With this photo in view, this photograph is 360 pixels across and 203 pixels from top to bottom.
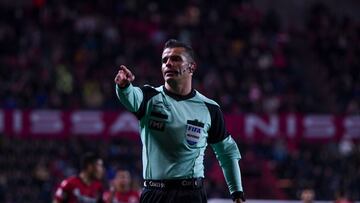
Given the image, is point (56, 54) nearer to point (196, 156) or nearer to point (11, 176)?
point (11, 176)

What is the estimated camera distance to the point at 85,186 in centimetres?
1005

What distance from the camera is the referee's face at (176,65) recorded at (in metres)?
5.58

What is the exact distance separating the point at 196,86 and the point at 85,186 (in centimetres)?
1105

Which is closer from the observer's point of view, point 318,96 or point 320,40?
point 318,96

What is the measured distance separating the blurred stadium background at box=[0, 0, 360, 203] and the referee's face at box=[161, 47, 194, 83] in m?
12.8

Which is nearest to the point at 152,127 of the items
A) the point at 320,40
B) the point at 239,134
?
the point at 239,134

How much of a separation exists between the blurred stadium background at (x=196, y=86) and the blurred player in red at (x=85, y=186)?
8.01 metres

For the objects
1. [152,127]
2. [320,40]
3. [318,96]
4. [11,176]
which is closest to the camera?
[152,127]

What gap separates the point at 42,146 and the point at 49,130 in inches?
17.9

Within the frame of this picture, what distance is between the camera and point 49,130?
1938 centimetres

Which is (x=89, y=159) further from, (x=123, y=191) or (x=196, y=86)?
(x=196, y=86)

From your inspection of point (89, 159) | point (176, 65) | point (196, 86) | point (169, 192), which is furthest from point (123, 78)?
point (196, 86)

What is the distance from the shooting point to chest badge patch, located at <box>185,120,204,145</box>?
221 inches

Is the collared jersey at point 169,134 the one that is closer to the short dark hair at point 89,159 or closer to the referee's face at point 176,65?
the referee's face at point 176,65
